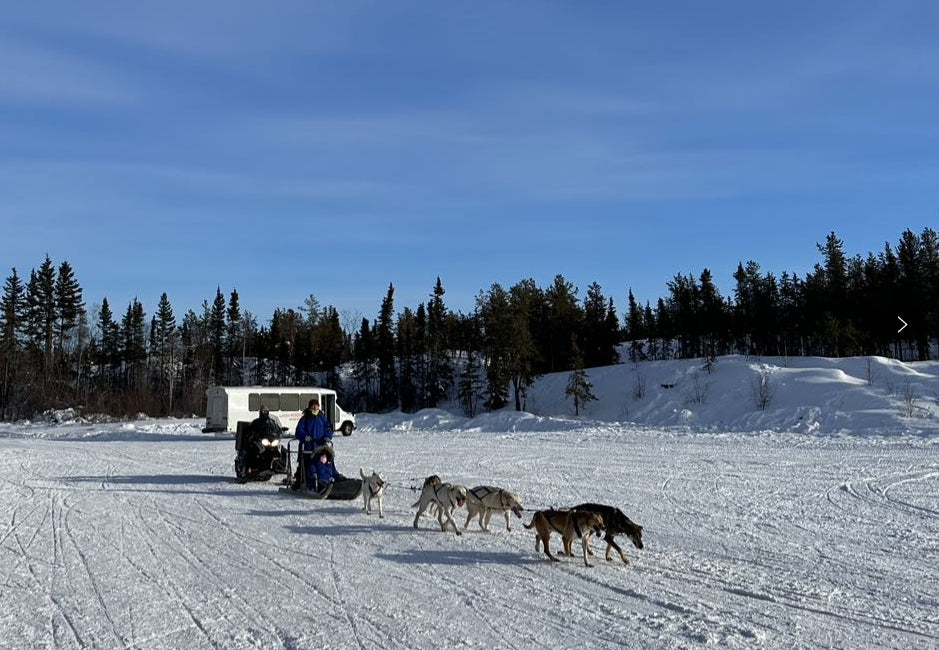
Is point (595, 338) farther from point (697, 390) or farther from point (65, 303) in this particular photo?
point (65, 303)

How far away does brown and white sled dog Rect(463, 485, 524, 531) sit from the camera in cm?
912

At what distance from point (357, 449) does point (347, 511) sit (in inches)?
517

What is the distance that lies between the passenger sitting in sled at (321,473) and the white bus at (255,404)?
1828cm

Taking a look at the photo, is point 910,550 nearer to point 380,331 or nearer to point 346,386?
point 380,331

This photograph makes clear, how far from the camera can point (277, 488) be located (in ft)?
45.9

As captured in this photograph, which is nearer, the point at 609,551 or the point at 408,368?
the point at 609,551

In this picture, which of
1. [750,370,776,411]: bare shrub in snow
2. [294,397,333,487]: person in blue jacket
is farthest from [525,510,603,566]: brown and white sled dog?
[750,370,776,411]: bare shrub in snow

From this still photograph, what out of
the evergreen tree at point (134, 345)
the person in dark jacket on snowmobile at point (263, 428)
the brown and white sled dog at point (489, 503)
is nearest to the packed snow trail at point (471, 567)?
the brown and white sled dog at point (489, 503)

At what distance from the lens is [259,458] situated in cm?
1503

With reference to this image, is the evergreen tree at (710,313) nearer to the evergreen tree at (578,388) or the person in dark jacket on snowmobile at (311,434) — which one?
the evergreen tree at (578,388)

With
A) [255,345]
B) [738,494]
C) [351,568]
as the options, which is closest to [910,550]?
[738,494]

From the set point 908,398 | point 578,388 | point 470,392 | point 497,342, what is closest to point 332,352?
point 470,392

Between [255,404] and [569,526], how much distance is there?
85.8 feet

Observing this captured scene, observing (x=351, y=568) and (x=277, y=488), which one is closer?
(x=351, y=568)
